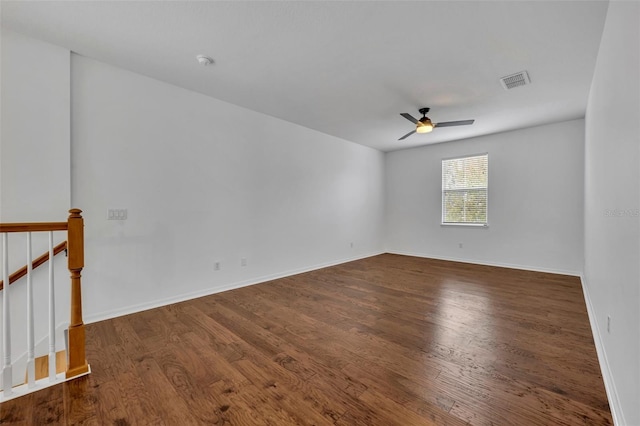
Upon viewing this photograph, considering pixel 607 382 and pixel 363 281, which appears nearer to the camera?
pixel 607 382

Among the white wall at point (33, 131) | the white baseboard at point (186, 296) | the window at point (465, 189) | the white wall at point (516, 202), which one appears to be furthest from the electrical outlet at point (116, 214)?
the window at point (465, 189)

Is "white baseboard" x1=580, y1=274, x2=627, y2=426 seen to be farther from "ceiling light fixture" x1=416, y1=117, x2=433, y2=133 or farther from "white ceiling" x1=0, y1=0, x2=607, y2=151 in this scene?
"ceiling light fixture" x1=416, y1=117, x2=433, y2=133

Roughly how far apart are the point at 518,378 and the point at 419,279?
254 centimetres

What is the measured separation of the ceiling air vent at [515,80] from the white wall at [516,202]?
2.33 m

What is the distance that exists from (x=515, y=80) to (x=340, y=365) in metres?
3.53

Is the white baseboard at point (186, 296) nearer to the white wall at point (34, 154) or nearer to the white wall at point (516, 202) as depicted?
the white wall at point (34, 154)

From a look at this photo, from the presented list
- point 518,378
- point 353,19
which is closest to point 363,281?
point 518,378

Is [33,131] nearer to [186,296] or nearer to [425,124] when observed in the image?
[186,296]

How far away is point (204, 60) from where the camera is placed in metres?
2.70

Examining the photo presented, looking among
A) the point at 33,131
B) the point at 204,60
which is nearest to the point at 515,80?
the point at 204,60

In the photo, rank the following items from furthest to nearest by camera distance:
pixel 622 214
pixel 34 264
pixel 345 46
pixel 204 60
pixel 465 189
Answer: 1. pixel 465 189
2. pixel 204 60
3. pixel 345 46
4. pixel 34 264
5. pixel 622 214

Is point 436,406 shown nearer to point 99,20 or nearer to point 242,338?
point 242,338

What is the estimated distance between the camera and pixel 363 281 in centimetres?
427

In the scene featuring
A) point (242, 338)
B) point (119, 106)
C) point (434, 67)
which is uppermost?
point (434, 67)
